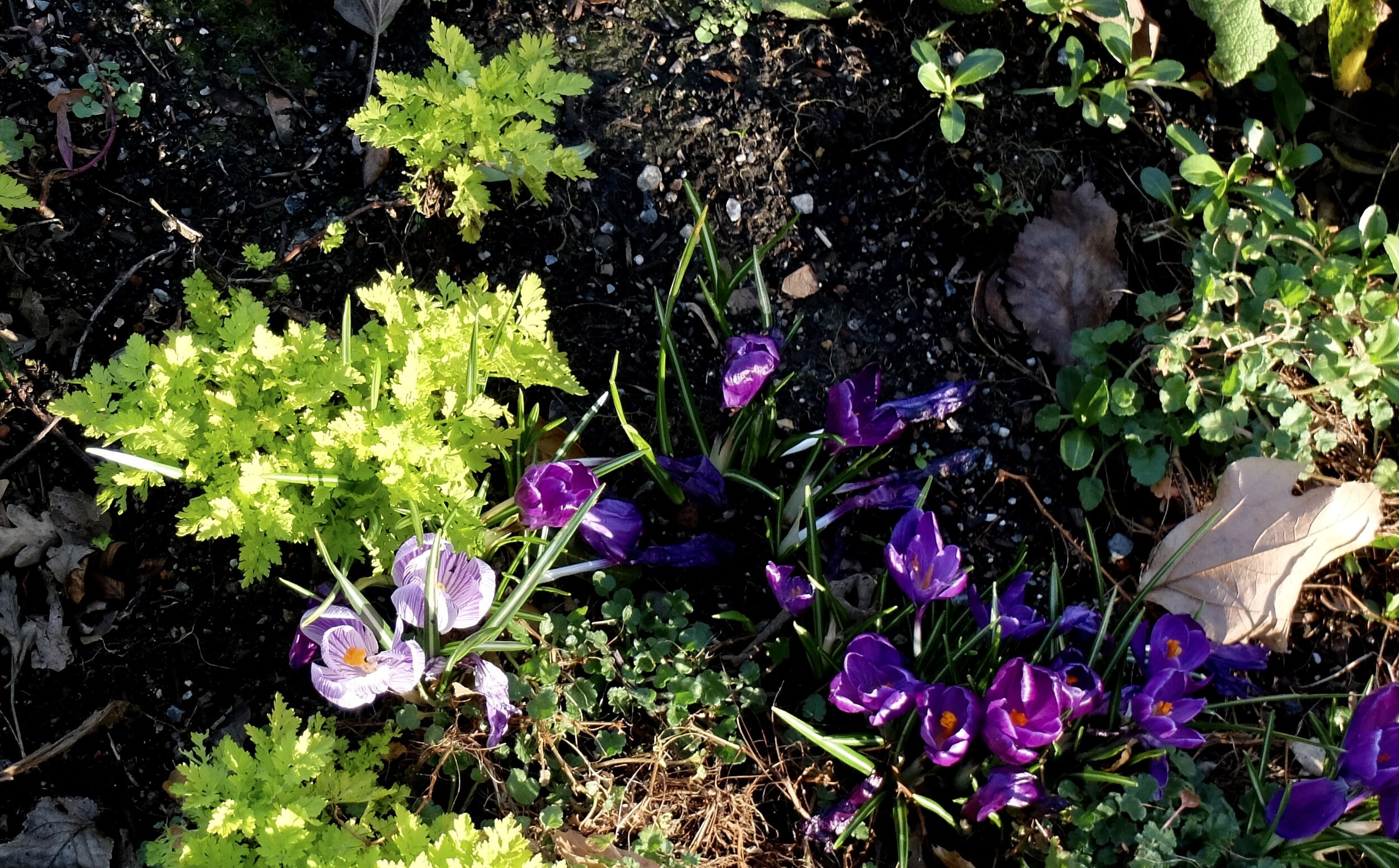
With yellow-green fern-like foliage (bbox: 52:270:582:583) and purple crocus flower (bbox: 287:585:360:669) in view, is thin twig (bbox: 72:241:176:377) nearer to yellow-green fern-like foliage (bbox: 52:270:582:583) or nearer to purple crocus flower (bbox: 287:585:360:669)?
yellow-green fern-like foliage (bbox: 52:270:582:583)

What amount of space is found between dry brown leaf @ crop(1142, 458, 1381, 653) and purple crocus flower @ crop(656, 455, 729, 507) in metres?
0.89

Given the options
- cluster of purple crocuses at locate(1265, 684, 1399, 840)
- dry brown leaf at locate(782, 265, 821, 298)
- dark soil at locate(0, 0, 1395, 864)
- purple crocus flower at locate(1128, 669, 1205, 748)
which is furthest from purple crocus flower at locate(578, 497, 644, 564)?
cluster of purple crocuses at locate(1265, 684, 1399, 840)

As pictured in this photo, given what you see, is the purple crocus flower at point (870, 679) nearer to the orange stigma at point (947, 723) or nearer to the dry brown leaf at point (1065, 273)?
the orange stigma at point (947, 723)

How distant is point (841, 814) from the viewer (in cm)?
182

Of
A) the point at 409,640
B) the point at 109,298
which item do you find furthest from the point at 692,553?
the point at 109,298

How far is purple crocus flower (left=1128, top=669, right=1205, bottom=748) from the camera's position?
5.48 feet

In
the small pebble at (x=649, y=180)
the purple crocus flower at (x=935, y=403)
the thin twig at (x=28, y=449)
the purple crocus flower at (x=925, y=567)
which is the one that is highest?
the small pebble at (x=649, y=180)

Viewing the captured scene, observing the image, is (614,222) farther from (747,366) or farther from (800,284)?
(747,366)

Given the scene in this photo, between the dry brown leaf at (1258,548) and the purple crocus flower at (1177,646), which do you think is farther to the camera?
the dry brown leaf at (1258,548)

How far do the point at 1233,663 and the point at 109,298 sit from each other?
2.27 m

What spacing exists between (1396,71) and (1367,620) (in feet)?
4.26

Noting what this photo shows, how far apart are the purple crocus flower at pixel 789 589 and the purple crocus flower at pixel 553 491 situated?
0.36 metres

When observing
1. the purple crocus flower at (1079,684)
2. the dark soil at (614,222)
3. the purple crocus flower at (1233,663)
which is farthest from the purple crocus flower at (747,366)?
the purple crocus flower at (1233,663)

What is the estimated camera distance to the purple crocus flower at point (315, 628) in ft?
5.49
